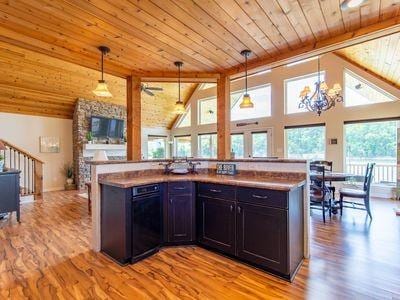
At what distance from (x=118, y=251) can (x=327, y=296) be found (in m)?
2.13

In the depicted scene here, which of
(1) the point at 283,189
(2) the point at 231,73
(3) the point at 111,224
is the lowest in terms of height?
(3) the point at 111,224

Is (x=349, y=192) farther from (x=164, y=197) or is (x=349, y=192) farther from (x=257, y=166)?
(x=164, y=197)

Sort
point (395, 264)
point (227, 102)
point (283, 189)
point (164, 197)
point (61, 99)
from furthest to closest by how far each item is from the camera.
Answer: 1. point (61, 99)
2. point (227, 102)
3. point (164, 197)
4. point (395, 264)
5. point (283, 189)

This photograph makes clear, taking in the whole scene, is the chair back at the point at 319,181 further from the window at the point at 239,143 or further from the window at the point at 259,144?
the window at the point at 239,143

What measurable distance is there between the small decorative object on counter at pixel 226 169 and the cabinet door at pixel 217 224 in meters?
0.60

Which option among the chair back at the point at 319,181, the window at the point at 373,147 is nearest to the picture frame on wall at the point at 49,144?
the chair back at the point at 319,181

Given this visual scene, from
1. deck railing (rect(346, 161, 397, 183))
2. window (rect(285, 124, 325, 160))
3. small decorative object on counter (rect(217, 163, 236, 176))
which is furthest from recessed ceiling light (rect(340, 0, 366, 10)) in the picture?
deck railing (rect(346, 161, 397, 183))

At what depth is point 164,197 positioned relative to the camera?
288cm

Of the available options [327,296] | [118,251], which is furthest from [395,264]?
[118,251]

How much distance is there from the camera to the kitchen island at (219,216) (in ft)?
7.29

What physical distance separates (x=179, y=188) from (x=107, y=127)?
599 cm

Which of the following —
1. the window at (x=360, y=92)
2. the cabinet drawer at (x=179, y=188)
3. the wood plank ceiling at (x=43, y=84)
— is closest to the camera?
the cabinet drawer at (x=179, y=188)

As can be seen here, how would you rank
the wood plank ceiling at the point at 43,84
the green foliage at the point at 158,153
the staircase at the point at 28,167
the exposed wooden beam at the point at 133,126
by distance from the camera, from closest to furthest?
the exposed wooden beam at the point at 133,126 < the wood plank ceiling at the point at 43,84 < the staircase at the point at 28,167 < the green foliage at the point at 158,153

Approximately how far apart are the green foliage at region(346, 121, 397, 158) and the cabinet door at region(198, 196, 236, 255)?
5254mm
